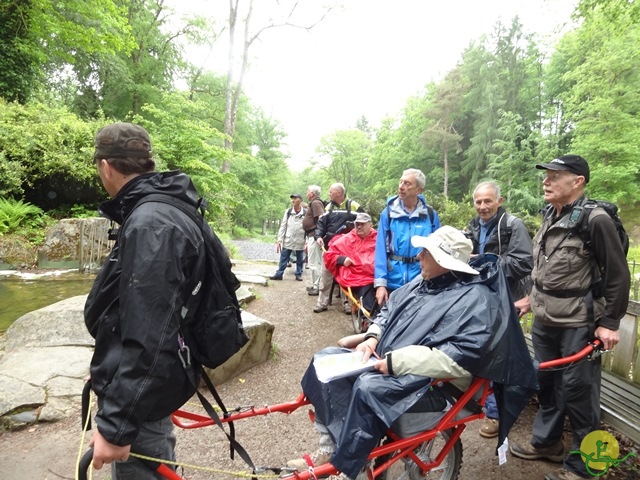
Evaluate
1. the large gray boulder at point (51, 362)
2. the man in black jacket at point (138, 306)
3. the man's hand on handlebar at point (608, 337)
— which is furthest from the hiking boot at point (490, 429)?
the man in black jacket at point (138, 306)

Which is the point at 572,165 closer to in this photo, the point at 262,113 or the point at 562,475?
the point at 562,475

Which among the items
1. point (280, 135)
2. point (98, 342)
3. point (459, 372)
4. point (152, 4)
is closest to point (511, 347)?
point (459, 372)

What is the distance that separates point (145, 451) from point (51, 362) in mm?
3234

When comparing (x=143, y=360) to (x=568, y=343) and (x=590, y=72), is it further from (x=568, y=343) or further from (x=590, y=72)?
(x=590, y=72)

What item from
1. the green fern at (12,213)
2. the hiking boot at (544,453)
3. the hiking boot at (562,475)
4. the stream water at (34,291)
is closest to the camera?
the hiking boot at (562,475)

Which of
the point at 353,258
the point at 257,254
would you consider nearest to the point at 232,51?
the point at 257,254

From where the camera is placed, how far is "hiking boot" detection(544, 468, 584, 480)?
267 centimetres

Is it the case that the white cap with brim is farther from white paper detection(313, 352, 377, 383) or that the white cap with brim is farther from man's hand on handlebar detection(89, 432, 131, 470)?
man's hand on handlebar detection(89, 432, 131, 470)

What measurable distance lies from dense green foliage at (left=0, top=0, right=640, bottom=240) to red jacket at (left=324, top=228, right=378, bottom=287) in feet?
14.3

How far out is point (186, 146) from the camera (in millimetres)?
10648

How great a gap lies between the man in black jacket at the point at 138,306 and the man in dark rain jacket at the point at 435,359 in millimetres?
842

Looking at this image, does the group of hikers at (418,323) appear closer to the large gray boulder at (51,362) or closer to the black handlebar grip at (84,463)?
the black handlebar grip at (84,463)

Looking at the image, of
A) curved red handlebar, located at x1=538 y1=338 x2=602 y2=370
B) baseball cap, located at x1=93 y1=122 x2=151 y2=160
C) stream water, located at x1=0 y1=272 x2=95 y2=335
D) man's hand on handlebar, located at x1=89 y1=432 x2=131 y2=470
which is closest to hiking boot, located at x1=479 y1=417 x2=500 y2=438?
curved red handlebar, located at x1=538 y1=338 x2=602 y2=370

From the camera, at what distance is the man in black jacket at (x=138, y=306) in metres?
1.38
